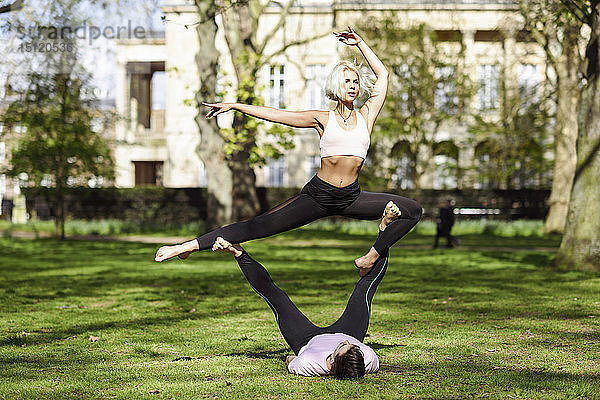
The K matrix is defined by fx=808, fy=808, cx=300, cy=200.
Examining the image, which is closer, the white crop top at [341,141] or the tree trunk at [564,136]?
the white crop top at [341,141]

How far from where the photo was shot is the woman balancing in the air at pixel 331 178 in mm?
6227

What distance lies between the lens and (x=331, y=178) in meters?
6.21

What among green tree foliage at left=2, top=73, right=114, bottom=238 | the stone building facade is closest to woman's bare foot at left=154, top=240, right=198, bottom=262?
green tree foliage at left=2, top=73, right=114, bottom=238

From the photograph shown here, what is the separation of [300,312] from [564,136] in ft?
83.4

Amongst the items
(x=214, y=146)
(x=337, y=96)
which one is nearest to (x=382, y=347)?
(x=337, y=96)

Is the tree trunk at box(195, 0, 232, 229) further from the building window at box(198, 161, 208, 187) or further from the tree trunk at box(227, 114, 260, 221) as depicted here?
the building window at box(198, 161, 208, 187)

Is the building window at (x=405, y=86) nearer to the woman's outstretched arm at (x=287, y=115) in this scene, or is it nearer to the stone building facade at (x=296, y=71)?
the stone building facade at (x=296, y=71)

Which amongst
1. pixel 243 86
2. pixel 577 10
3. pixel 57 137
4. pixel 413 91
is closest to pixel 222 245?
pixel 577 10

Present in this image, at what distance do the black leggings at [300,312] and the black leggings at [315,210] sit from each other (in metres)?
0.31

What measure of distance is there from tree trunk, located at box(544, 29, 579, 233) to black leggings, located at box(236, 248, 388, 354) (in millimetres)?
22559

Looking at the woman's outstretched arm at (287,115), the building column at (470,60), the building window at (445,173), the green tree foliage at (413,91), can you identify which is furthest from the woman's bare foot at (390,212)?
the building window at (445,173)

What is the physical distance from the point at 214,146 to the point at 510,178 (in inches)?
732

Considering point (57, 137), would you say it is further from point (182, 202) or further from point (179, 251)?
point (179, 251)

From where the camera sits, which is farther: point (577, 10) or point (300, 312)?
point (577, 10)
